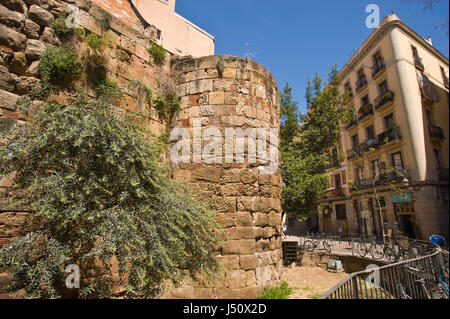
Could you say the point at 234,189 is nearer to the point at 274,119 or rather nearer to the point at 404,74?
the point at 274,119

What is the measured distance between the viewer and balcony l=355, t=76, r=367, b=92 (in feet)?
59.6

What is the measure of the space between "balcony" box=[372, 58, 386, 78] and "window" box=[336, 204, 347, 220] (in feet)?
36.1

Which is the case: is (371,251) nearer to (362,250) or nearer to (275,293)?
(362,250)

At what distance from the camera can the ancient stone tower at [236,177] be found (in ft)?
14.3

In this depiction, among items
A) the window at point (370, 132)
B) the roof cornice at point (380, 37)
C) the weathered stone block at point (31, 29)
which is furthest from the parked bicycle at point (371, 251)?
the weathered stone block at point (31, 29)

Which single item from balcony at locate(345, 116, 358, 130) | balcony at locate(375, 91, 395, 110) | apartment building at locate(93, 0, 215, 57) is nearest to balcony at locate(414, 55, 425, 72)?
balcony at locate(375, 91, 395, 110)

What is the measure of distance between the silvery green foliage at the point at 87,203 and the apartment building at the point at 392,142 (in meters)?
6.89

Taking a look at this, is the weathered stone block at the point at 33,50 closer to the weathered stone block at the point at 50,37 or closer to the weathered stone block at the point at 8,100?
the weathered stone block at the point at 50,37

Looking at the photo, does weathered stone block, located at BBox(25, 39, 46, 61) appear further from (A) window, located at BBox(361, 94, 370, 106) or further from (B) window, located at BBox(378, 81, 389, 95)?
(A) window, located at BBox(361, 94, 370, 106)

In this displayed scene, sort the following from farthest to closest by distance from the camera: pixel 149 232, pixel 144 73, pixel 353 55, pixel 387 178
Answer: pixel 353 55 → pixel 387 178 → pixel 144 73 → pixel 149 232

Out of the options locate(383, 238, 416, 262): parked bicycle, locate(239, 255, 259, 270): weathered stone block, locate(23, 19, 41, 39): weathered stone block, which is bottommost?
locate(383, 238, 416, 262): parked bicycle

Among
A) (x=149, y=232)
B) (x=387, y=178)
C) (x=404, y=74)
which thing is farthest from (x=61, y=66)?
(x=404, y=74)

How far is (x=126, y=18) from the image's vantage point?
5.70 m

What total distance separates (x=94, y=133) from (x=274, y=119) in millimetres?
4109
